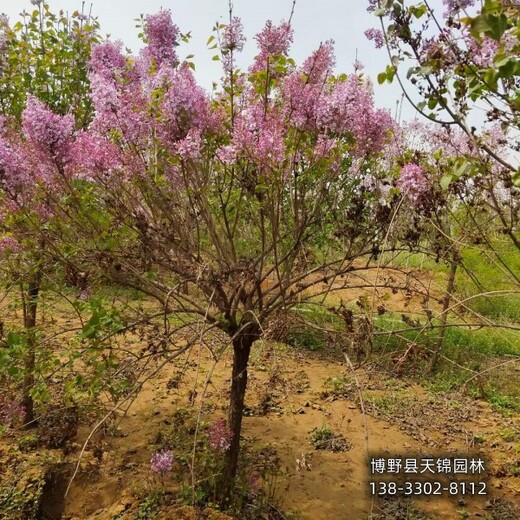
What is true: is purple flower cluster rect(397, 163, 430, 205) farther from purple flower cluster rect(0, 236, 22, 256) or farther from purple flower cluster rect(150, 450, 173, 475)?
purple flower cluster rect(0, 236, 22, 256)

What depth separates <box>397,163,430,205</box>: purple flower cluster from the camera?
2.87 meters

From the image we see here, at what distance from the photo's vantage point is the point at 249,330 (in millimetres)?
3334

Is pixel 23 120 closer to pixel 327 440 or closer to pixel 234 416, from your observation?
pixel 234 416

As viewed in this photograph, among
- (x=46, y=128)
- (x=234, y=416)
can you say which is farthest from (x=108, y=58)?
(x=234, y=416)

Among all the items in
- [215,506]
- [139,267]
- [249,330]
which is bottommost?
[215,506]

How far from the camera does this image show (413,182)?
2855 mm

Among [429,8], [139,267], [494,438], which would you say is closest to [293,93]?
[429,8]

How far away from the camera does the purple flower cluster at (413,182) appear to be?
287cm

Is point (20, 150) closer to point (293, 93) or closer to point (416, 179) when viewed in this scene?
point (293, 93)

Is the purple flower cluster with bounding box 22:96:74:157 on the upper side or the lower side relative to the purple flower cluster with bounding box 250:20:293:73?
lower

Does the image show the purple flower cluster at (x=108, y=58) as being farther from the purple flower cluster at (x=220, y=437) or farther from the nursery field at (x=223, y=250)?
the purple flower cluster at (x=220, y=437)

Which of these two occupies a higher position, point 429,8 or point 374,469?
point 429,8

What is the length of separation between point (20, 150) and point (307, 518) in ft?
10.3

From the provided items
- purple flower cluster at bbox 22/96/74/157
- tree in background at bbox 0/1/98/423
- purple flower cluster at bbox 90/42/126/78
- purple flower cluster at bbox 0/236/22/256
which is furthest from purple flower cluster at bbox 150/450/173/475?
purple flower cluster at bbox 90/42/126/78
